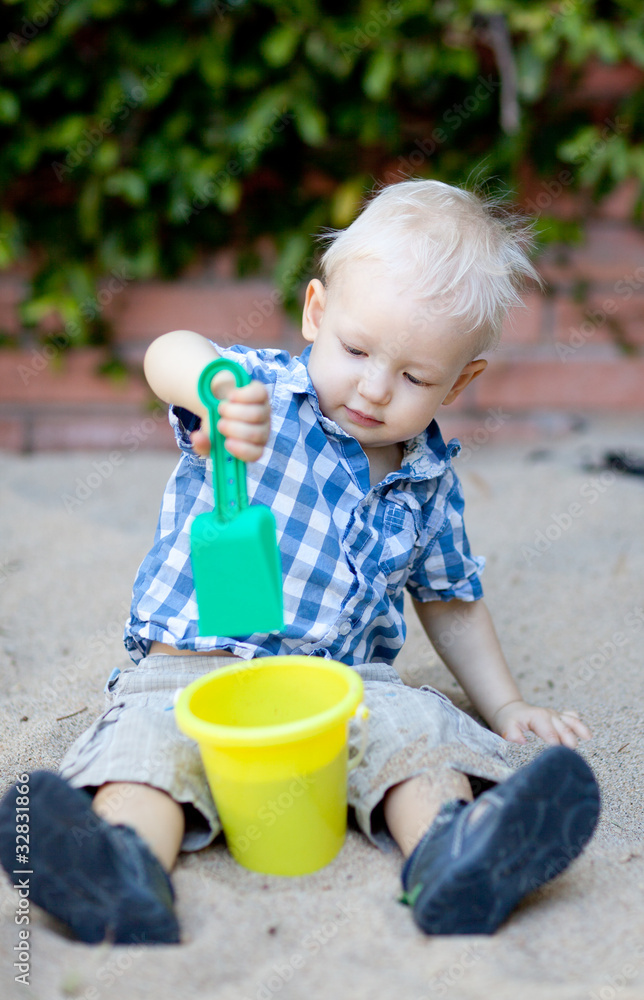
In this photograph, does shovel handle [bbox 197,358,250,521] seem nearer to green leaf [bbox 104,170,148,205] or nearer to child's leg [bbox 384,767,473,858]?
child's leg [bbox 384,767,473,858]

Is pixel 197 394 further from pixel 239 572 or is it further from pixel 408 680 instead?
pixel 408 680

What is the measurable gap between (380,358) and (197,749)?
1.48 feet

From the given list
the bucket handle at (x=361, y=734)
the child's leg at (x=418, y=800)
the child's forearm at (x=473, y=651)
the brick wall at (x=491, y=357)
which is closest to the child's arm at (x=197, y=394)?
the bucket handle at (x=361, y=734)

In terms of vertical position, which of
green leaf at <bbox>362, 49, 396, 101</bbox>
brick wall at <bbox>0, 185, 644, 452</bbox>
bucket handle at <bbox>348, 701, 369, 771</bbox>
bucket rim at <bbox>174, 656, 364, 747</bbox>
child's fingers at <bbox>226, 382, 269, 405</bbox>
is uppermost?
green leaf at <bbox>362, 49, 396, 101</bbox>

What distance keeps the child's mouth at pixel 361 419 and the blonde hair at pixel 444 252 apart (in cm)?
14

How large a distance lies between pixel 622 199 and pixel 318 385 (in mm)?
1605

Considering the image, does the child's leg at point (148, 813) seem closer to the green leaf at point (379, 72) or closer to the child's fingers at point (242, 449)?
the child's fingers at point (242, 449)

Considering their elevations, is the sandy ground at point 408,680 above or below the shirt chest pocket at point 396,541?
below

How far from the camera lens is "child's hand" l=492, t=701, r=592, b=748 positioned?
112 cm

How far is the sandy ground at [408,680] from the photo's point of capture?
2.26 feet

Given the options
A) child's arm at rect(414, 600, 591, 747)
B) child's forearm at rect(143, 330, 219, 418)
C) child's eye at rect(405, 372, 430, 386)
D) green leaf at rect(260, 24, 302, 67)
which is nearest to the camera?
child's forearm at rect(143, 330, 219, 418)

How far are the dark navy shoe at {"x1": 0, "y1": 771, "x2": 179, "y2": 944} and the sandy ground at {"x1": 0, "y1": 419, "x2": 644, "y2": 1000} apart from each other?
2 centimetres

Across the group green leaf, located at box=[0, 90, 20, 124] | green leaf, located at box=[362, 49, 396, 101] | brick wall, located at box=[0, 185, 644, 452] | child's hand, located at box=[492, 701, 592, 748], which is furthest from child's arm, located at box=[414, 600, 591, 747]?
green leaf, located at box=[0, 90, 20, 124]

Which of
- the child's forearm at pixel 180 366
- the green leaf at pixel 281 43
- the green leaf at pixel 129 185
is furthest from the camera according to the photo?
the green leaf at pixel 129 185
